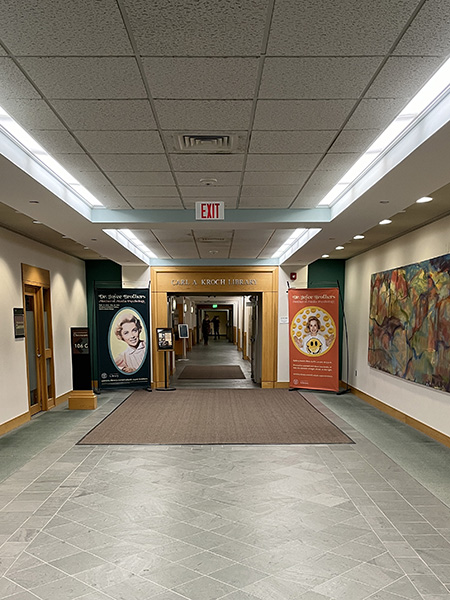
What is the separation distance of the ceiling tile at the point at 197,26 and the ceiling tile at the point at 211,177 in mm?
1931

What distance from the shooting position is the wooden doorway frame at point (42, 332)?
7915 mm

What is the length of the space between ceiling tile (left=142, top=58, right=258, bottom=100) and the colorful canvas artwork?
4.35m

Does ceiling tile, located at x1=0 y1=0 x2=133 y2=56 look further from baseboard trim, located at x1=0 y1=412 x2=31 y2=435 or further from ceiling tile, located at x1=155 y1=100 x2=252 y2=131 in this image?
baseboard trim, located at x1=0 y1=412 x2=31 y2=435

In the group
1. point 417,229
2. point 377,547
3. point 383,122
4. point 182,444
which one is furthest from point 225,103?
point 417,229

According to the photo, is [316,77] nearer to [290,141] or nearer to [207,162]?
[290,141]

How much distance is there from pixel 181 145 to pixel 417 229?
479cm

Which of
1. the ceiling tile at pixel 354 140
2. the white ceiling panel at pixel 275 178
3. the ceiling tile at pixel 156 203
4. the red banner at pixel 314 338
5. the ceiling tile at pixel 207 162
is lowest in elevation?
the red banner at pixel 314 338

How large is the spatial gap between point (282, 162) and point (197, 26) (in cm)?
202

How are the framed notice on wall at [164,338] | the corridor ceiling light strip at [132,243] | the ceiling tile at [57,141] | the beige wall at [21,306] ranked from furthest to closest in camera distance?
1. the framed notice on wall at [164,338]
2. the corridor ceiling light strip at [132,243]
3. the beige wall at [21,306]
4. the ceiling tile at [57,141]

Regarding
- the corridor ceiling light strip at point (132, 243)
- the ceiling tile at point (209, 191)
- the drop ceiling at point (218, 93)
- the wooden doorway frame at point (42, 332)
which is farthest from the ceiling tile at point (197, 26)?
the wooden doorway frame at point (42, 332)

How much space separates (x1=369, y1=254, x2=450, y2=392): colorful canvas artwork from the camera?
230 inches

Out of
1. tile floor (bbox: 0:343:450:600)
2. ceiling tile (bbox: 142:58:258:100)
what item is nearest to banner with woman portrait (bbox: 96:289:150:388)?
tile floor (bbox: 0:343:450:600)

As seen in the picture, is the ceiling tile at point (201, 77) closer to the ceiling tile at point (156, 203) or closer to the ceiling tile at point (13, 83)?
the ceiling tile at point (13, 83)

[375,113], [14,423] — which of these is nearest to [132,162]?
[375,113]
